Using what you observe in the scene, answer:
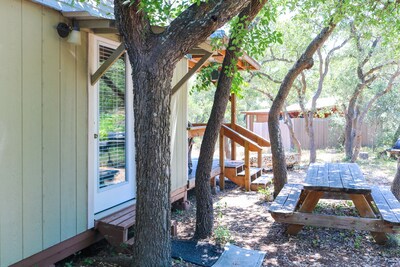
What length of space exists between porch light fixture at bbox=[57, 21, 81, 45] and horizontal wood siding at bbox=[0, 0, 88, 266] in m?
0.06

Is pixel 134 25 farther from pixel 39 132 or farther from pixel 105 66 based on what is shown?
pixel 39 132

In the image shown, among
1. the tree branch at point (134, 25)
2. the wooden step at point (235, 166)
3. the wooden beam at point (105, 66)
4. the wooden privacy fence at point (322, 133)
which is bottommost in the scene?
the wooden step at point (235, 166)

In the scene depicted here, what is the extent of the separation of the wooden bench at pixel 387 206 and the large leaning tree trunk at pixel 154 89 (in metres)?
2.54

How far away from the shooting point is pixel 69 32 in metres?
3.28

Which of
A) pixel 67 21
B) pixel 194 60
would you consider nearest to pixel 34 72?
pixel 67 21

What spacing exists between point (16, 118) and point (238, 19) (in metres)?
2.60

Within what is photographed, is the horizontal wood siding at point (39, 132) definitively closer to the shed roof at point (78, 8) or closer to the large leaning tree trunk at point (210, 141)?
the shed roof at point (78, 8)

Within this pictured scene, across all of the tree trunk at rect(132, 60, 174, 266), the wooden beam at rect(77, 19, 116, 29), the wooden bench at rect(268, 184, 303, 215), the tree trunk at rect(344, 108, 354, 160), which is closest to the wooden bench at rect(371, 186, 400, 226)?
the wooden bench at rect(268, 184, 303, 215)

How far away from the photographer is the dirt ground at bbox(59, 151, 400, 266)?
371 centimetres

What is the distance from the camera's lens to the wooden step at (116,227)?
3541 millimetres

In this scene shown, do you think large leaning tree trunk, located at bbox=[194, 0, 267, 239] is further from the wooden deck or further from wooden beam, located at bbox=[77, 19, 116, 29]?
the wooden deck

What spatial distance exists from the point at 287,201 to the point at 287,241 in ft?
1.65

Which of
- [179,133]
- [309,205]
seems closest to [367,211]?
[309,205]

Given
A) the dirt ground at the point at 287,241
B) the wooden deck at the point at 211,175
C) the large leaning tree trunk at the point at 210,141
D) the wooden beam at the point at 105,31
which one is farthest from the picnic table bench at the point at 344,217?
the wooden beam at the point at 105,31
